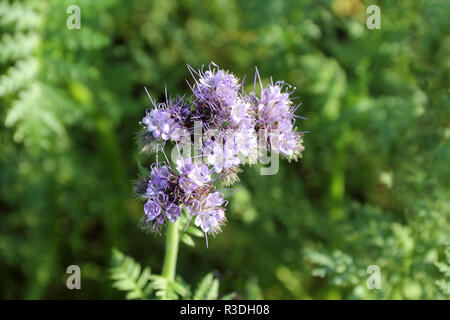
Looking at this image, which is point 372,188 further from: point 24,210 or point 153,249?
point 24,210

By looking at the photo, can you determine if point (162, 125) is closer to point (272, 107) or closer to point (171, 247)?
point (272, 107)

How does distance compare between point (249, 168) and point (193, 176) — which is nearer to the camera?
point (193, 176)

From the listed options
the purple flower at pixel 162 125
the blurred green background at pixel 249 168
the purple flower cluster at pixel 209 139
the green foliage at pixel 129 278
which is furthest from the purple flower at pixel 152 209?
the blurred green background at pixel 249 168

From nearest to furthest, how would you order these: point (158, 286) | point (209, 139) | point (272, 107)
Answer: point (209, 139), point (272, 107), point (158, 286)

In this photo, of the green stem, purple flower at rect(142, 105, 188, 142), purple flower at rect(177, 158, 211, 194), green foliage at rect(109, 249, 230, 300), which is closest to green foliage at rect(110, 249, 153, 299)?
green foliage at rect(109, 249, 230, 300)

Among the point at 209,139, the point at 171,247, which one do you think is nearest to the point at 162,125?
the point at 209,139
